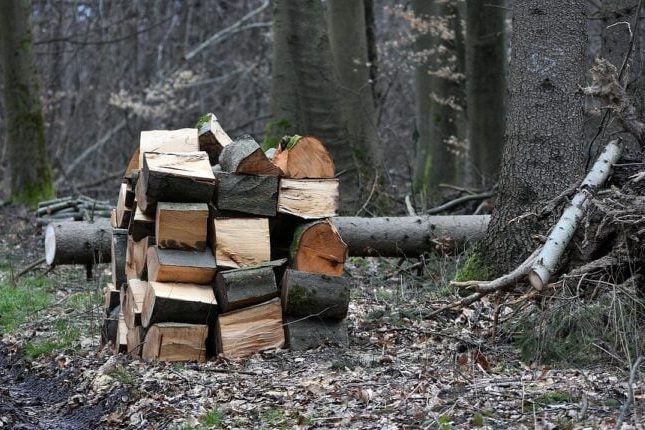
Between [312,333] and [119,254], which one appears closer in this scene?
[312,333]

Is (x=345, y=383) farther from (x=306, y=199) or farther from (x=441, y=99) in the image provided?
(x=441, y=99)

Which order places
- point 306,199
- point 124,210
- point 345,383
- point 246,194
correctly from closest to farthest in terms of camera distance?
point 345,383
point 246,194
point 306,199
point 124,210

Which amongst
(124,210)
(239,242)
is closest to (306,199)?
(239,242)

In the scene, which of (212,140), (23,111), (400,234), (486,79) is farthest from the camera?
(23,111)

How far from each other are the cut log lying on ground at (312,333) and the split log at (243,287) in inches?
12.1

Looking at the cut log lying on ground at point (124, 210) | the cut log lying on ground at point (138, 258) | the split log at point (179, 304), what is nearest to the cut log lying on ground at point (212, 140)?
the cut log lying on ground at point (124, 210)

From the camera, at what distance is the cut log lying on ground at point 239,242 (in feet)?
23.2

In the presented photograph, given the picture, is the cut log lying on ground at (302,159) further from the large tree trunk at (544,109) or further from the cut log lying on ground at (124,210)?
the large tree trunk at (544,109)

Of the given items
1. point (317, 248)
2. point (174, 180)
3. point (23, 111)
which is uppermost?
point (23, 111)

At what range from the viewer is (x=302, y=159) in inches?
292

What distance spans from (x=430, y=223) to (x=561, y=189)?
9.10 ft

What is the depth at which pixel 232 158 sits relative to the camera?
7250 mm

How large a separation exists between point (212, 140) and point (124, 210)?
3.20ft

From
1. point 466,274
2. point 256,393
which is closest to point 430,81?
point 466,274
